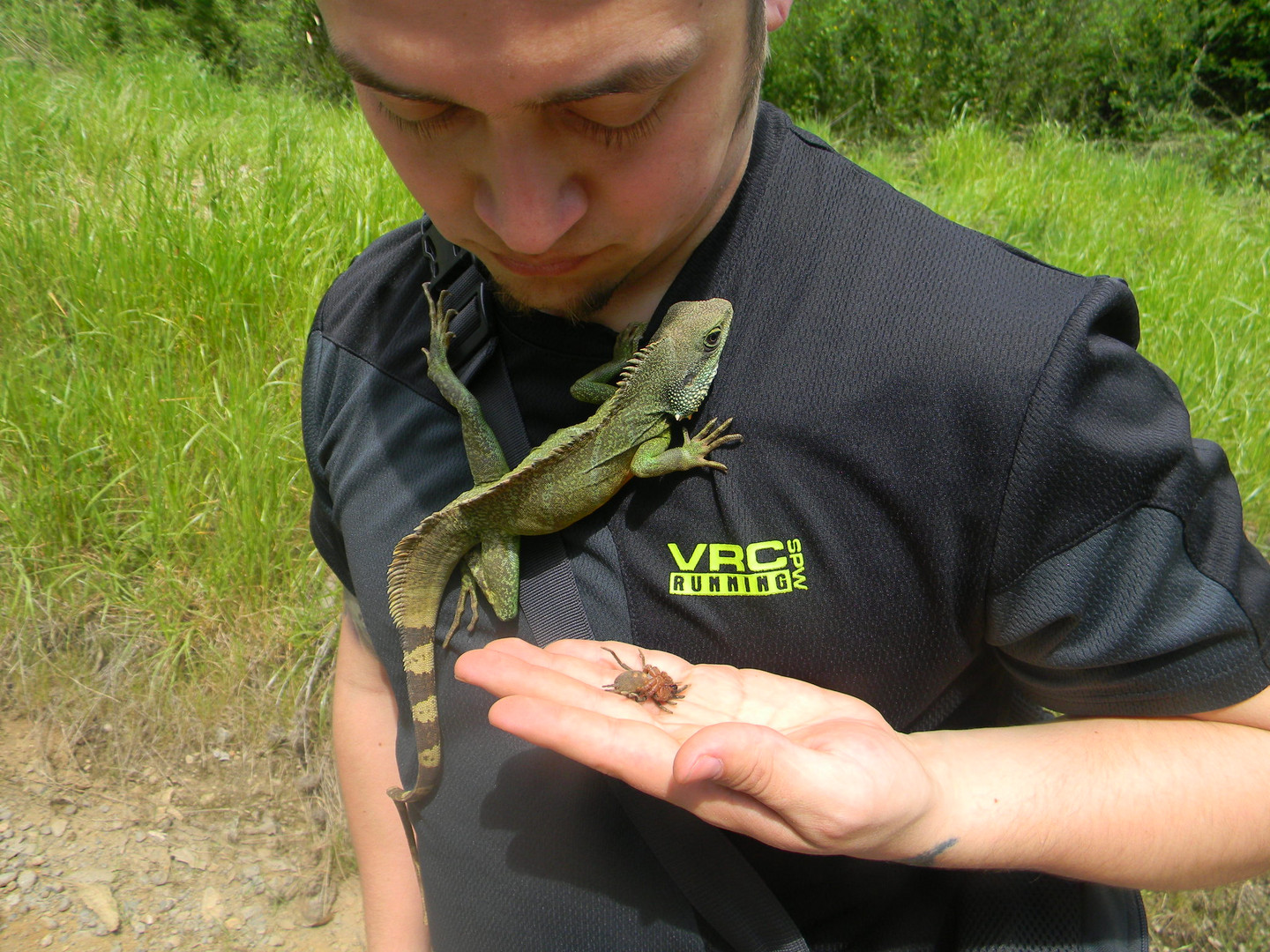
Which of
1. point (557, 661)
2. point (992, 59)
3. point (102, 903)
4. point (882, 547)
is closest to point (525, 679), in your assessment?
point (557, 661)

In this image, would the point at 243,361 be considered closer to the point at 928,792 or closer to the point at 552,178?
the point at 552,178

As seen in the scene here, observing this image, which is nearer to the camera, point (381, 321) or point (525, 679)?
point (525, 679)

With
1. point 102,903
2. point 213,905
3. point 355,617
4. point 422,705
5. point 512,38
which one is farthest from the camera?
point 213,905

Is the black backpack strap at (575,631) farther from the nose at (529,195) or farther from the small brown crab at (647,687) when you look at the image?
the nose at (529,195)

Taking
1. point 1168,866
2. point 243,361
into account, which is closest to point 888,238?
point 1168,866

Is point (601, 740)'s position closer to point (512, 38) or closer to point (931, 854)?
point (931, 854)
